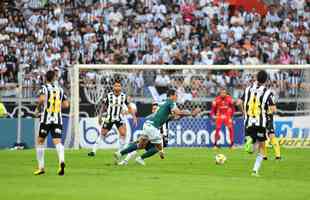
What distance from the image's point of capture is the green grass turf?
16.4 metres

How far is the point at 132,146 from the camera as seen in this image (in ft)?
77.8

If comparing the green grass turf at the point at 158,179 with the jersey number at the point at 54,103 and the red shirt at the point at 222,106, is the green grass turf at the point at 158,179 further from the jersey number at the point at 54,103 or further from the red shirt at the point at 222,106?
the red shirt at the point at 222,106

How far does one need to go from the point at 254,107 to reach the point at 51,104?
4.53 m

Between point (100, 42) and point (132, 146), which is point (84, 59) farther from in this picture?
point (132, 146)

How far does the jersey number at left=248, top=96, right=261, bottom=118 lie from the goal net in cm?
1226

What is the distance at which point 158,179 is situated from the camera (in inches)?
766

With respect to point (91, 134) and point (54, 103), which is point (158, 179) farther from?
point (91, 134)

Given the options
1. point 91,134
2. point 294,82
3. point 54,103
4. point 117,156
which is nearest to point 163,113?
point 117,156

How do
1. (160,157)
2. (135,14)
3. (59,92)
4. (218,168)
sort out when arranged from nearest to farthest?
(59,92), (218,168), (160,157), (135,14)

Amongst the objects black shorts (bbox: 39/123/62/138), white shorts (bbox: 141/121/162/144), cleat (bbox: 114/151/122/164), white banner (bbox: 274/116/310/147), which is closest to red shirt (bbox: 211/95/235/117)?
white banner (bbox: 274/116/310/147)

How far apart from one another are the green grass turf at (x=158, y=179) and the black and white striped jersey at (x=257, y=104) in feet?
4.02

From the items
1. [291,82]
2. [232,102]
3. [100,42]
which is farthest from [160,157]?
[100,42]

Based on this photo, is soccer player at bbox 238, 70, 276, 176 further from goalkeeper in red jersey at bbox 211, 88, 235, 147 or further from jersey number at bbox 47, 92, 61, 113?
goalkeeper in red jersey at bbox 211, 88, 235, 147

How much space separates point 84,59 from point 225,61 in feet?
18.9
